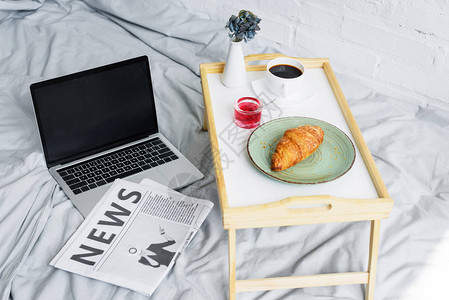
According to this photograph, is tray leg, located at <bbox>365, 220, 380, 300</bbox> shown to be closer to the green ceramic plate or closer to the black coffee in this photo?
the green ceramic plate

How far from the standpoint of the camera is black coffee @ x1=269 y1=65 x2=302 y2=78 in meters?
1.33

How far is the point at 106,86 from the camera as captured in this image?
1.39m

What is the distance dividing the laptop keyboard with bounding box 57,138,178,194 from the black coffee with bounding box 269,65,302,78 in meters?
0.35

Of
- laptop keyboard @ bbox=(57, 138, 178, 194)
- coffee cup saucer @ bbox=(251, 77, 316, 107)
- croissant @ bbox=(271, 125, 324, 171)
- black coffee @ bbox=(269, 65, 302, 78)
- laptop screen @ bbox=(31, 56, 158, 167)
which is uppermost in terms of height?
black coffee @ bbox=(269, 65, 302, 78)

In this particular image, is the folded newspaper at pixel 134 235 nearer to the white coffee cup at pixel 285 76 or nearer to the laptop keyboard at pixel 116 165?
the laptop keyboard at pixel 116 165

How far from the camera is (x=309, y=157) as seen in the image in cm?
114

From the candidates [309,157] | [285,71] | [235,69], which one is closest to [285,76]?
[285,71]

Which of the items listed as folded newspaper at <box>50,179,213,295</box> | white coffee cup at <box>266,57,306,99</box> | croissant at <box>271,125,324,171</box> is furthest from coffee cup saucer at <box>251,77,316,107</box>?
folded newspaper at <box>50,179,213,295</box>

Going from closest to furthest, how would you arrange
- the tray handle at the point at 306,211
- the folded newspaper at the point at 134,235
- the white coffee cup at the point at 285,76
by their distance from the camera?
the tray handle at the point at 306,211 → the folded newspaper at the point at 134,235 → the white coffee cup at the point at 285,76

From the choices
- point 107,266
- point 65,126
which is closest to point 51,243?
point 107,266

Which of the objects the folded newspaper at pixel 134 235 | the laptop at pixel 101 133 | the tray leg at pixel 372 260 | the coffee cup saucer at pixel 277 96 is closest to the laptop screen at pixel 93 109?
the laptop at pixel 101 133

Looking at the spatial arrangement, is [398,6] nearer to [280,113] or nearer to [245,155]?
[280,113]

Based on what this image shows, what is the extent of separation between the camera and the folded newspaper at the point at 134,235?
45.9 inches

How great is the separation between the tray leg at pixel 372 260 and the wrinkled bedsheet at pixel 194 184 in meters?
0.04
